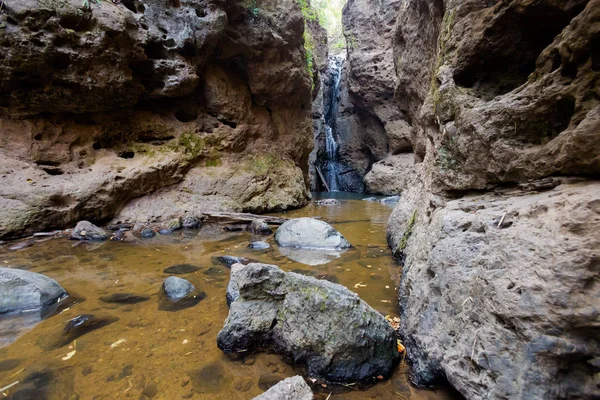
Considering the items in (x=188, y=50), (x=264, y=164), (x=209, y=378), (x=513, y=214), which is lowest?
(x=209, y=378)

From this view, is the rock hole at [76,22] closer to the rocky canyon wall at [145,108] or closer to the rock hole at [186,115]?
the rocky canyon wall at [145,108]

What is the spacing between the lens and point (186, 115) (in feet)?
26.9

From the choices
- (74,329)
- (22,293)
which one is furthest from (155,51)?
(74,329)

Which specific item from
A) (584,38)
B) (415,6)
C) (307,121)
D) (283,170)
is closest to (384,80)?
(307,121)

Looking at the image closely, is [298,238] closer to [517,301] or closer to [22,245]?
[517,301]

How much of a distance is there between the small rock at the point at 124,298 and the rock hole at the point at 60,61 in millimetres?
5234

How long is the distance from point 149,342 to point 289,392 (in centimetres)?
122

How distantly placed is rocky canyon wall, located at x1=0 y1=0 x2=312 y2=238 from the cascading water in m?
11.9

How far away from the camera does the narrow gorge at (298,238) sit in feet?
3.96

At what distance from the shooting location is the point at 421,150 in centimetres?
457

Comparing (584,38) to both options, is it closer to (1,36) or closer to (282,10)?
(1,36)

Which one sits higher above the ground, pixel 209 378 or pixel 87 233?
pixel 87 233

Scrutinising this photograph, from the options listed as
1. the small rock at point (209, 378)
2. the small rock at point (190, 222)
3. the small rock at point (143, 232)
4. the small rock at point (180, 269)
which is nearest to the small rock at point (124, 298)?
the small rock at point (180, 269)

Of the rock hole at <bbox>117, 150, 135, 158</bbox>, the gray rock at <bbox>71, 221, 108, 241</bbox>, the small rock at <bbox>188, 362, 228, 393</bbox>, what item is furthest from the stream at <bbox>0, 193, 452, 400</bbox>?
the rock hole at <bbox>117, 150, 135, 158</bbox>
